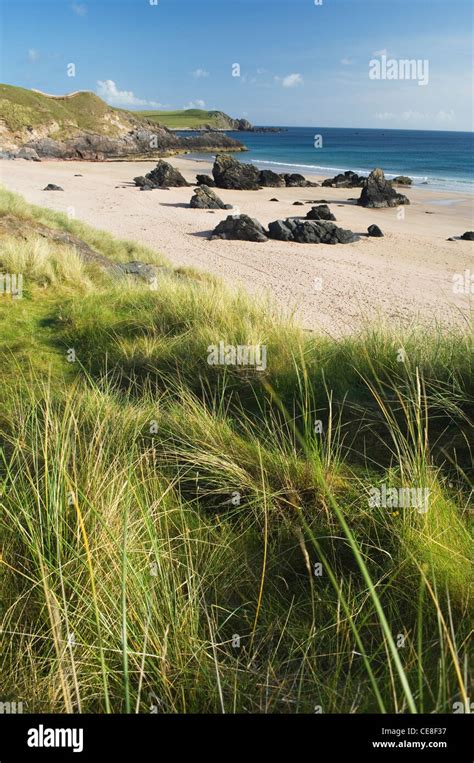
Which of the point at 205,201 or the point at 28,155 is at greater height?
the point at 28,155

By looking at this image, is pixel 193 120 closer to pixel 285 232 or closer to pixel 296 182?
pixel 296 182

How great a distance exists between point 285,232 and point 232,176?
1844cm

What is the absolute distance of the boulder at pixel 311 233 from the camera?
58.1 feet

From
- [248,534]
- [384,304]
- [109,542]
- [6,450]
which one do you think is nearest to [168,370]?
[6,450]

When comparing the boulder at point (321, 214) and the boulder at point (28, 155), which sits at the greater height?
the boulder at point (28, 155)

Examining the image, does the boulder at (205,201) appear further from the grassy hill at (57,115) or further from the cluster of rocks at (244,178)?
the grassy hill at (57,115)

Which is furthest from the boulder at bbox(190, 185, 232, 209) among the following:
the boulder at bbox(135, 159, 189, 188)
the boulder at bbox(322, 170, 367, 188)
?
the boulder at bbox(322, 170, 367, 188)

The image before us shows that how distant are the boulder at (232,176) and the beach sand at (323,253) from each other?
2482 millimetres

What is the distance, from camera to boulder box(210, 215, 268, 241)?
17375 millimetres

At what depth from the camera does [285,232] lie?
1786 cm

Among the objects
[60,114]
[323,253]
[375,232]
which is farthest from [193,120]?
[323,253]

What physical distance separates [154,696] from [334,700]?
54 centimetres
